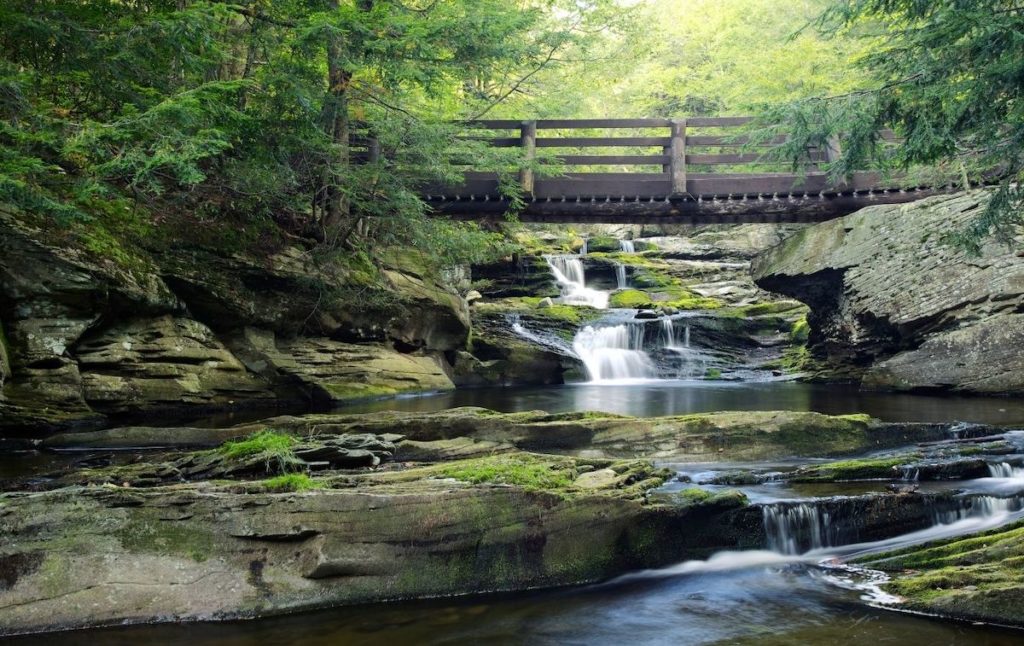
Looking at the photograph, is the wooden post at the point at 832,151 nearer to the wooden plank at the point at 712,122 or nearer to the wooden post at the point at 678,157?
the wooden plank at the point at 712,122

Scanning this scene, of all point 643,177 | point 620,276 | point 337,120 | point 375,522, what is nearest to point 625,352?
point 643,177

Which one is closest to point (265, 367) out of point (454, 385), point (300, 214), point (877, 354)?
point (300, 214)

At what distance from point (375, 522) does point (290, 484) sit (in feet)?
2.61

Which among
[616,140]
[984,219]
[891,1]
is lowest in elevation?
[984,219]

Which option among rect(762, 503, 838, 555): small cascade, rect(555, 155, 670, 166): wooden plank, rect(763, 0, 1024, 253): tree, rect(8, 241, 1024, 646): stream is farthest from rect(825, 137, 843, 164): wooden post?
rect(762, 503, 838, 555): small cascade

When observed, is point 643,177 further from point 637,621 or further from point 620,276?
point 637,621

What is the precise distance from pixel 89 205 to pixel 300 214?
4.28m

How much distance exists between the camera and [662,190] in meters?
17.2

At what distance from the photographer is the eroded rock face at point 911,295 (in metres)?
13.5

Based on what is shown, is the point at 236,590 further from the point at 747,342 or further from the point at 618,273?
the point at 618,273

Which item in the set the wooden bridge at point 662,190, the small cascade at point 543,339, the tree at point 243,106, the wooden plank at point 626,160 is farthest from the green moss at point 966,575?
the small cascade at point 543,339

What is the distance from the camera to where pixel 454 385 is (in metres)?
16.6

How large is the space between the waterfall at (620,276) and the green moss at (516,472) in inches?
747

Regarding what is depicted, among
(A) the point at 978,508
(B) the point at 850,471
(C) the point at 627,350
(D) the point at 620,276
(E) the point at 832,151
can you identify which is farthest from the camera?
(D) the point at 620,276
